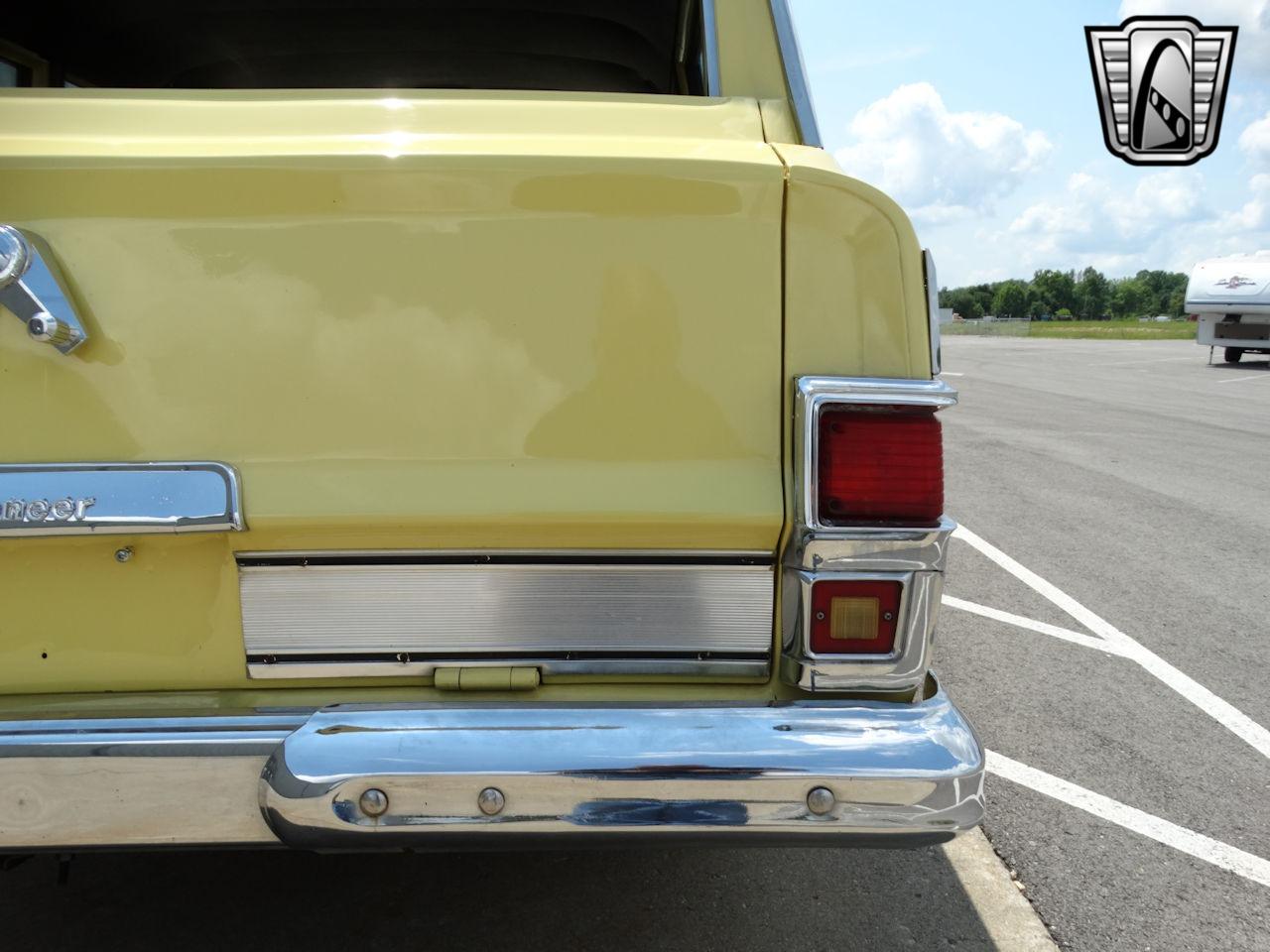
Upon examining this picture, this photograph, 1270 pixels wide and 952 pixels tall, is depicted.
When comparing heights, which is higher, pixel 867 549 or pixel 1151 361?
pixel 867 549

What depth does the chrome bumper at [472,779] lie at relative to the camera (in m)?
1.51

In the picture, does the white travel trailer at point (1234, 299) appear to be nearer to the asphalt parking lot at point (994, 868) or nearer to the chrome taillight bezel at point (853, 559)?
the asphalt parking lot at point (994, 868)

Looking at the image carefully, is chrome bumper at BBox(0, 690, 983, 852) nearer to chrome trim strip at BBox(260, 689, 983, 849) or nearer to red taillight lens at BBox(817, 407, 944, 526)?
chrome trim strip at BBox(260, 689, 983, 849)

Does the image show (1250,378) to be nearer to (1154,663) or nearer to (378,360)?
(1154,663)

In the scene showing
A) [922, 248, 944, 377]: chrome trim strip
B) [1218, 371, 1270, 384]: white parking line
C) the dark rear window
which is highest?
the dark rear window

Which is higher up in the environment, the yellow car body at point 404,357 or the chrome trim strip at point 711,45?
the chrome trim strip at point 711,45

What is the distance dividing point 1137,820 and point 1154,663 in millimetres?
1519

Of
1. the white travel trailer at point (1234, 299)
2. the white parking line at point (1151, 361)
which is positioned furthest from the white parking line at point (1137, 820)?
the white parking line at point (1151, 361)

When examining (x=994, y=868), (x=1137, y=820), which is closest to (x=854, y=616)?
(x=994, y=868)

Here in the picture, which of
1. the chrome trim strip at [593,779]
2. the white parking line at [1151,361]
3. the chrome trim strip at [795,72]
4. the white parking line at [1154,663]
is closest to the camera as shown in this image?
the chrome trim strip at [593,779]

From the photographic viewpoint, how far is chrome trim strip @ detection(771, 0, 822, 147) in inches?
79.9

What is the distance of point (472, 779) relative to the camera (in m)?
1.50

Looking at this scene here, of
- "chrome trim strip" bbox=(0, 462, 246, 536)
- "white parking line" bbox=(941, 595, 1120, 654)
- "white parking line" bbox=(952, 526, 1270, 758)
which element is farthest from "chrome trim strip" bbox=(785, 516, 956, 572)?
"white parking line" bbox=(941, 595, 1120, 654)

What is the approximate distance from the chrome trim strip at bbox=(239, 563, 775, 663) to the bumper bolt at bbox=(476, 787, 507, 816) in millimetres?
257
